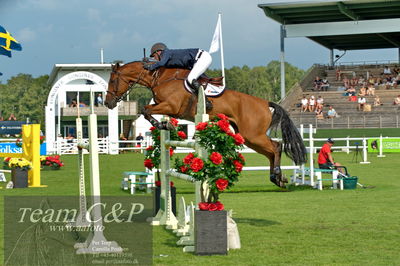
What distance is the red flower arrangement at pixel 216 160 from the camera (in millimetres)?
7172

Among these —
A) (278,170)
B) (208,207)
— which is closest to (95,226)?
(208,207)

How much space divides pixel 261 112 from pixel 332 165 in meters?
6.90

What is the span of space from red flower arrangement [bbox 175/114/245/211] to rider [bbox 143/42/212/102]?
2.30 meters

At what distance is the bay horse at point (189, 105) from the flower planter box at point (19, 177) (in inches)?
276

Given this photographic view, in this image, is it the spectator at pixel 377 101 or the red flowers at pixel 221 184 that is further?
the spectator at pixel 377 101

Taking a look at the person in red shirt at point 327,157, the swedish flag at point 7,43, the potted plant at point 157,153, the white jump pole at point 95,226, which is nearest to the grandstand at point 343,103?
the swedish flag at point 7,43

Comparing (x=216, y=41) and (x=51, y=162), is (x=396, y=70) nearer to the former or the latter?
(x=216, y=41)

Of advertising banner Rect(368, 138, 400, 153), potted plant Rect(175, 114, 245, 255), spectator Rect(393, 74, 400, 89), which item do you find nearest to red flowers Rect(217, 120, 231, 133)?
potted plant Rect(175, 114, 245, 255)

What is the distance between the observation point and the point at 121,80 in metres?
9.98

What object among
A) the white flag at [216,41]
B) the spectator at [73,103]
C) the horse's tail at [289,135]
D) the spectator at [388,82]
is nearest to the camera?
the horse's tail at [289,135]

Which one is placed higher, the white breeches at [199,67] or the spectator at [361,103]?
the spectator at [361,103]

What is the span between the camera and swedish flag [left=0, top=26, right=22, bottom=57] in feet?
77.3

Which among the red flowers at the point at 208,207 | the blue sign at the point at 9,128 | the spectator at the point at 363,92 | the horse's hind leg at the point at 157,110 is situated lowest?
the red flowers at the point at 208,207

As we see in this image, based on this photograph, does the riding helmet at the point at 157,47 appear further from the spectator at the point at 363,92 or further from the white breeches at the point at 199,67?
the spectator at the point at 363,92
